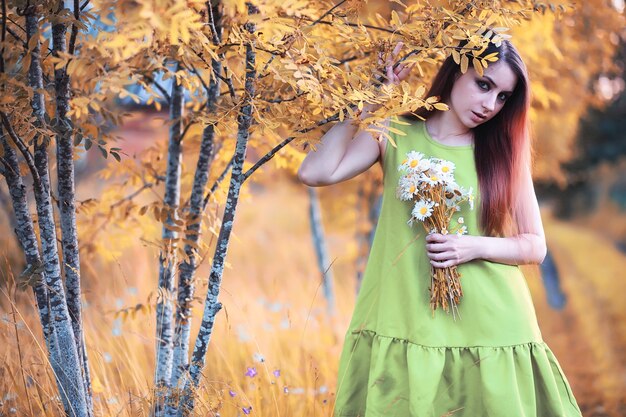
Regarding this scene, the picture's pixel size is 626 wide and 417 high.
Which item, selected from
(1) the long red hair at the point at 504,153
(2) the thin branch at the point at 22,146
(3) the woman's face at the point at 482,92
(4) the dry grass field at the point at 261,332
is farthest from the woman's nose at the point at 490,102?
(2) the thin branch at the point at 22,146

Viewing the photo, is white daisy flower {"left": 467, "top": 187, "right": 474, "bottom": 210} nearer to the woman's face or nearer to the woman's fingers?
the woman's face

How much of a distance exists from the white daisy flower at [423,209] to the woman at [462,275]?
0.08m

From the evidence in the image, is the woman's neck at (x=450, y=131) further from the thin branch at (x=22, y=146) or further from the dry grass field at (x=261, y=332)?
the thin branch at (x=22, y=146)

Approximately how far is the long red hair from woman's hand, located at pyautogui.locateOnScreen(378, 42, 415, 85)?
0.16m

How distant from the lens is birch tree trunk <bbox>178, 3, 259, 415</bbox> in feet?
5.94

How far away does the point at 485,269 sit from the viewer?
6.63 ft

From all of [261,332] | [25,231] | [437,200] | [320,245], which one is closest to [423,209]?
[437,200]

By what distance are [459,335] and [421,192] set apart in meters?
0.44

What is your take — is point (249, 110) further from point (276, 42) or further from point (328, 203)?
point (328, 203)

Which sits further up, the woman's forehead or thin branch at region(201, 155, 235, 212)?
the woman's forehead

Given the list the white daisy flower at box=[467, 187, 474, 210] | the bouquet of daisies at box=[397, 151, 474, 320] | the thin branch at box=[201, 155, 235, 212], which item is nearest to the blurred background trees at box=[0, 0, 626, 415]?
the thin branch at box=[201, 155, 235, 212]

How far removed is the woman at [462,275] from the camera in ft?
6.37

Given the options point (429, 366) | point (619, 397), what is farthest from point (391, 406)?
point (619, 397)

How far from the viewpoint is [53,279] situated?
1857 millimetres
